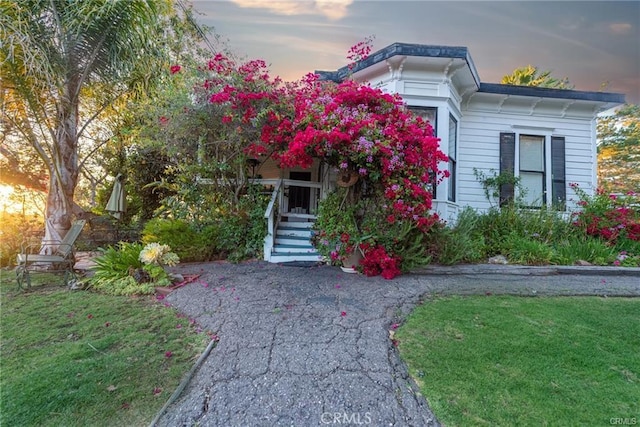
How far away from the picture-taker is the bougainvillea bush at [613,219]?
20.0 ft

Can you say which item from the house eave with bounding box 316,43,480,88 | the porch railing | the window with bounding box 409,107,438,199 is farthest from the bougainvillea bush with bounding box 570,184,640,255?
the porch railing

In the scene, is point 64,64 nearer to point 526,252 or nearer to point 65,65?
point 65,65

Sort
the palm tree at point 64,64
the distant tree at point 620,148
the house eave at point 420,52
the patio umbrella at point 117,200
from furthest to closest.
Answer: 1. the distant tree at point 620,148
2. the patio umbrella at point 117,200
3. the house eave at point 420,52
4. the palm tree at point 64,64

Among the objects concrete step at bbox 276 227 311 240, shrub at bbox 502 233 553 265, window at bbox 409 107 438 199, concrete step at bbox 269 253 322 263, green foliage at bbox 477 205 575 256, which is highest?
window at bbox 409 107 438 199

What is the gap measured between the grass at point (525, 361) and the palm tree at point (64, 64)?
6140mm

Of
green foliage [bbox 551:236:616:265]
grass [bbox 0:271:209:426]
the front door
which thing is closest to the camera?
grass [bbox 0:271:209:426]

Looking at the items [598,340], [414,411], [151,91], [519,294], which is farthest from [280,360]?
[151,91]

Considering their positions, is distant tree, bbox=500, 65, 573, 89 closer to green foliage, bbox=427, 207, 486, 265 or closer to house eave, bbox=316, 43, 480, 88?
house eave, bbox=316, 43, 480, 88

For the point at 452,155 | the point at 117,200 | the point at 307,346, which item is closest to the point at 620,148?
the point at 452,155

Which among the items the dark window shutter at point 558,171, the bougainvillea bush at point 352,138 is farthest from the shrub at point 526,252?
the dark window shutter at point 558,171

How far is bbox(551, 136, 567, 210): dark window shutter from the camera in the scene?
7.44 m

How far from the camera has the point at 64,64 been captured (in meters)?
4.48

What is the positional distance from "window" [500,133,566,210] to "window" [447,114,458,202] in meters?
1.57

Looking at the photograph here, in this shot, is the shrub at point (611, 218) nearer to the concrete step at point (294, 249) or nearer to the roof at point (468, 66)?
the roof at point (468, 66)
